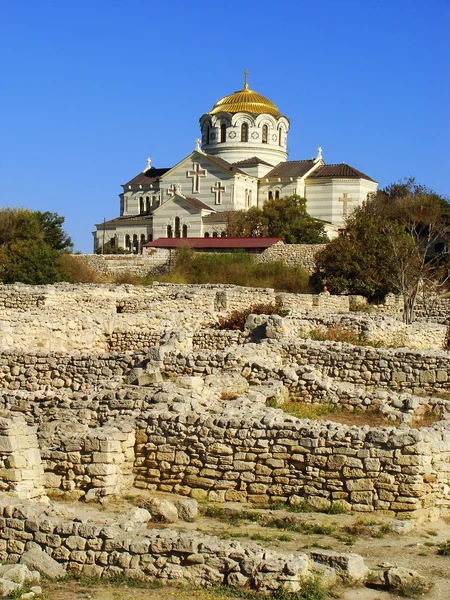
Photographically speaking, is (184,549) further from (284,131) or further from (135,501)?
(284,131)

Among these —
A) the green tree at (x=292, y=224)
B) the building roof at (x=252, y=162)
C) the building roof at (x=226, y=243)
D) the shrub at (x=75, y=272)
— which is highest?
the building roof at (x=252, y=162)

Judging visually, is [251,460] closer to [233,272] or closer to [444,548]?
[444,548]

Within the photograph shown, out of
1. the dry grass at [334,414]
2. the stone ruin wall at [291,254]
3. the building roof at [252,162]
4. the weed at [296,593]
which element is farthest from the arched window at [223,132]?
the weed at [296,593]

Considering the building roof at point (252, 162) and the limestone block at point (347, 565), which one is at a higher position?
the building roof at point (252, 162)

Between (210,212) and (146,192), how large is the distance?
37.2 ft

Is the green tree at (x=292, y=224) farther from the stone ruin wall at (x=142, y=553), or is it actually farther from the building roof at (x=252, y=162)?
the stone ruin wall at (x=142, y=553)

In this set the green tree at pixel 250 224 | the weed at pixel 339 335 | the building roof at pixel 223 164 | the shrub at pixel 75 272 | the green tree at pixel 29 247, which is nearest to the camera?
the weed at pixel 339 335

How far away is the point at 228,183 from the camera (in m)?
69.1

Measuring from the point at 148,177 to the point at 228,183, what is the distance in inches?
410

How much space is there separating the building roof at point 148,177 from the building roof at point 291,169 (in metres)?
9.71

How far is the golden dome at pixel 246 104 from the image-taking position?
248 ft

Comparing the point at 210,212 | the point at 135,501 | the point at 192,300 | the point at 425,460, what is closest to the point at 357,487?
the point at 425,460

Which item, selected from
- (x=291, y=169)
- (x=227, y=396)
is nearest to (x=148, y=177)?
(x=291, y=169)

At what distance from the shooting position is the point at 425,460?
9.12m
